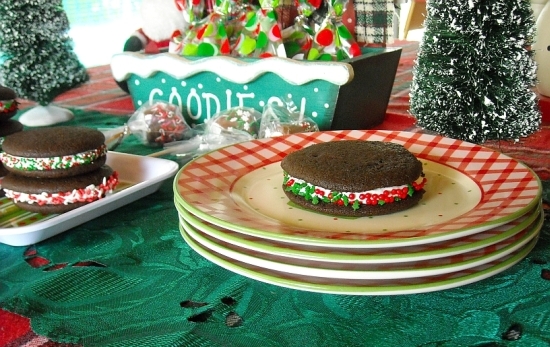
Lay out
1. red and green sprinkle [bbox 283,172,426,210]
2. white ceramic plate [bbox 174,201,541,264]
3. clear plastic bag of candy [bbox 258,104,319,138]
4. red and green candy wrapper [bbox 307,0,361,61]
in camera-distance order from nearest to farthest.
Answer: white ceramic plate [bbox 174,201,541,264]
red and green sprinkle [bbox 283,172,426,210]
clear plastic bag of candy [bbox 258,104,319,138]
red and green candy wrapper [bbox 307,0,361,61]

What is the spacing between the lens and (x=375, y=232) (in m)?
0.51

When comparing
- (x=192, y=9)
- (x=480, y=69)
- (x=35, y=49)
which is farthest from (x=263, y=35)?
(x=35, y=49)

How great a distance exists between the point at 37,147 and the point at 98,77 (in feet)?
4.46

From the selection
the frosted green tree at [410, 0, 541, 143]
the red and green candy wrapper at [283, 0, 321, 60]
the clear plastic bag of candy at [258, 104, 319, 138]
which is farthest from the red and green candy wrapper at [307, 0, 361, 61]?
the frosted green tree at [410, 0, 541, 143]

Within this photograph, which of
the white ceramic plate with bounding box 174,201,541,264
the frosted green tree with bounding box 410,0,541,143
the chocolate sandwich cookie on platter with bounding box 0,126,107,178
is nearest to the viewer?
the white ceramic plate with bounding box 174,201,541,264

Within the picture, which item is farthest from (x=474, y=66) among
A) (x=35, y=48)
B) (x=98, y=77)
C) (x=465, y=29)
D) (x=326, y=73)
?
(x=98, y=77)

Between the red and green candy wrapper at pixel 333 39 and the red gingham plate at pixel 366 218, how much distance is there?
0.39 metres

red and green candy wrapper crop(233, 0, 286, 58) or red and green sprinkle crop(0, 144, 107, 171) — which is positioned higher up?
red and green candy wrapper crop(233, 0, 286, 58)

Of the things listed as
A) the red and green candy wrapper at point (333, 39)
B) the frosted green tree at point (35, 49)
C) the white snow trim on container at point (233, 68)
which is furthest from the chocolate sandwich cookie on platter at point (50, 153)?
the frosted green tree at point (35, 49)

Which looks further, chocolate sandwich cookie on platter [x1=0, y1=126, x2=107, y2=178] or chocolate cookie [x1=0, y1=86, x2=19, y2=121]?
chocolate cookie [x1=0, y1=86, x2=19, y2=121]

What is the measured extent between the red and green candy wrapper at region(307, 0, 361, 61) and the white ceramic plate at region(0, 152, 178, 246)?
1.45 ft

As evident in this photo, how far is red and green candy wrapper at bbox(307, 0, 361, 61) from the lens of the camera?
1113mm

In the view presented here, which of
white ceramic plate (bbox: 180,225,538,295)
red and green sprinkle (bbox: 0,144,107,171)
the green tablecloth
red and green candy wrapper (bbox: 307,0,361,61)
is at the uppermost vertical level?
red and green candy wrapper (bbox: 307,0,361,61)

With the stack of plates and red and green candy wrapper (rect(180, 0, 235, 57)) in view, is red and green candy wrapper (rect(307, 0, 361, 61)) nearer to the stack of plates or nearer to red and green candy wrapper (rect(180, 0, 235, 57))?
red and green candy wrapper (rect(180, 0, 235, 57))
